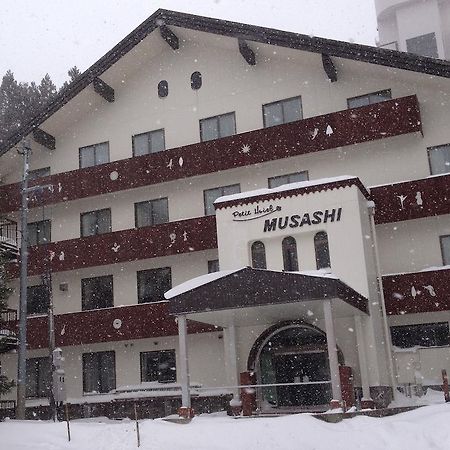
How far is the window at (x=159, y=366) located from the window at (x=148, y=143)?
9.32m

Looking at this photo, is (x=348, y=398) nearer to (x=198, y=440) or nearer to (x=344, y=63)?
(x=198, y=440)

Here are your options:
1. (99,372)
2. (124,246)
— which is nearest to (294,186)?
(124,246)

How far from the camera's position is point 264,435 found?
50.5ft

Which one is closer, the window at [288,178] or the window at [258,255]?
the window at [258,255]

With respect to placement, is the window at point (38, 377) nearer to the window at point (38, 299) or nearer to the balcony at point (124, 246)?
the window at point (38, 299)

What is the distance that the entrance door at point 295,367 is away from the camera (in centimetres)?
2384

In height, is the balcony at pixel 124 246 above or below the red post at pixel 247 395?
above

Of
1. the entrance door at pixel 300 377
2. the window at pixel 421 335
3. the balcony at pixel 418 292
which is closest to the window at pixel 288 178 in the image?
the balcony at pixel 418 292

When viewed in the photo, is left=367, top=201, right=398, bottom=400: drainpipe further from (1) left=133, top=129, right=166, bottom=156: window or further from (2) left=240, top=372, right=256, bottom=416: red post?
(1) left=133, top=129, right=166, bottom=156: window

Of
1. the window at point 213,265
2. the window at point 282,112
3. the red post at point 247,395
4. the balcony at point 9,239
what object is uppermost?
the window at point 282,112

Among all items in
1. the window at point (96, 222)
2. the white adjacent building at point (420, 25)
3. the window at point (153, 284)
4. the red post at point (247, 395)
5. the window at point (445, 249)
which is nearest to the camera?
the red post at point (247, 395)

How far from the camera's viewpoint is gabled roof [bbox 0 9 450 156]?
25.3 metres

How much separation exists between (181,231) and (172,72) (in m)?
8.29

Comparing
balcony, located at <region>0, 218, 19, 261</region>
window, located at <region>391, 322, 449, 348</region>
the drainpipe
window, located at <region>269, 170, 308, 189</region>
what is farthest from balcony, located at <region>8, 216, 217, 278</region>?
window, located at <region>391, 322, 449, 348</region>
